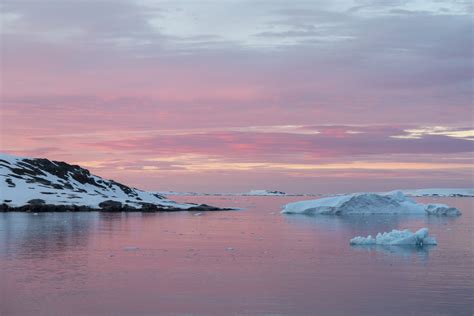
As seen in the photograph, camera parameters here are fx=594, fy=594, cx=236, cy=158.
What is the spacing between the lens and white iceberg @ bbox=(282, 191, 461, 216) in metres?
72.8

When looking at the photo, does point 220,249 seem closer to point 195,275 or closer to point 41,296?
point 195,275

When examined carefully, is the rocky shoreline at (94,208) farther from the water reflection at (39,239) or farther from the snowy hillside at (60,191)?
the water reflection at (39,239)

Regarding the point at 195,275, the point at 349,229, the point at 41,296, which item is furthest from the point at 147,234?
the point at 41,296

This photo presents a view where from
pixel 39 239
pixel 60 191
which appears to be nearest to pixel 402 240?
pixel 39 239

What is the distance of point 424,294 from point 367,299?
2.13m

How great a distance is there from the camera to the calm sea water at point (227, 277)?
1711 centimetres

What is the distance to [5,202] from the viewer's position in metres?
75.4

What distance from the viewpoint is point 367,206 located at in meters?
73.1

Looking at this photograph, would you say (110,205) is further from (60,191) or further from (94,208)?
(60,191)

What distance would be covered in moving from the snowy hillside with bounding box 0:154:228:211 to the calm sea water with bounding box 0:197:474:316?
39819mm

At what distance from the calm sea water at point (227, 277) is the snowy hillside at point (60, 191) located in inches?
1568

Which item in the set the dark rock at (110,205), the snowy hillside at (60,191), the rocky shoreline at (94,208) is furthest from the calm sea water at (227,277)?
the dark rock at (110,205)

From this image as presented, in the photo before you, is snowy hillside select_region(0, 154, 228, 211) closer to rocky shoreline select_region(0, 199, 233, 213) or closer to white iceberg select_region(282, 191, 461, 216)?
rocky shoreline select_region(0, 199, 233, 213)

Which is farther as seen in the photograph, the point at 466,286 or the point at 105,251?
the point at 105,251
